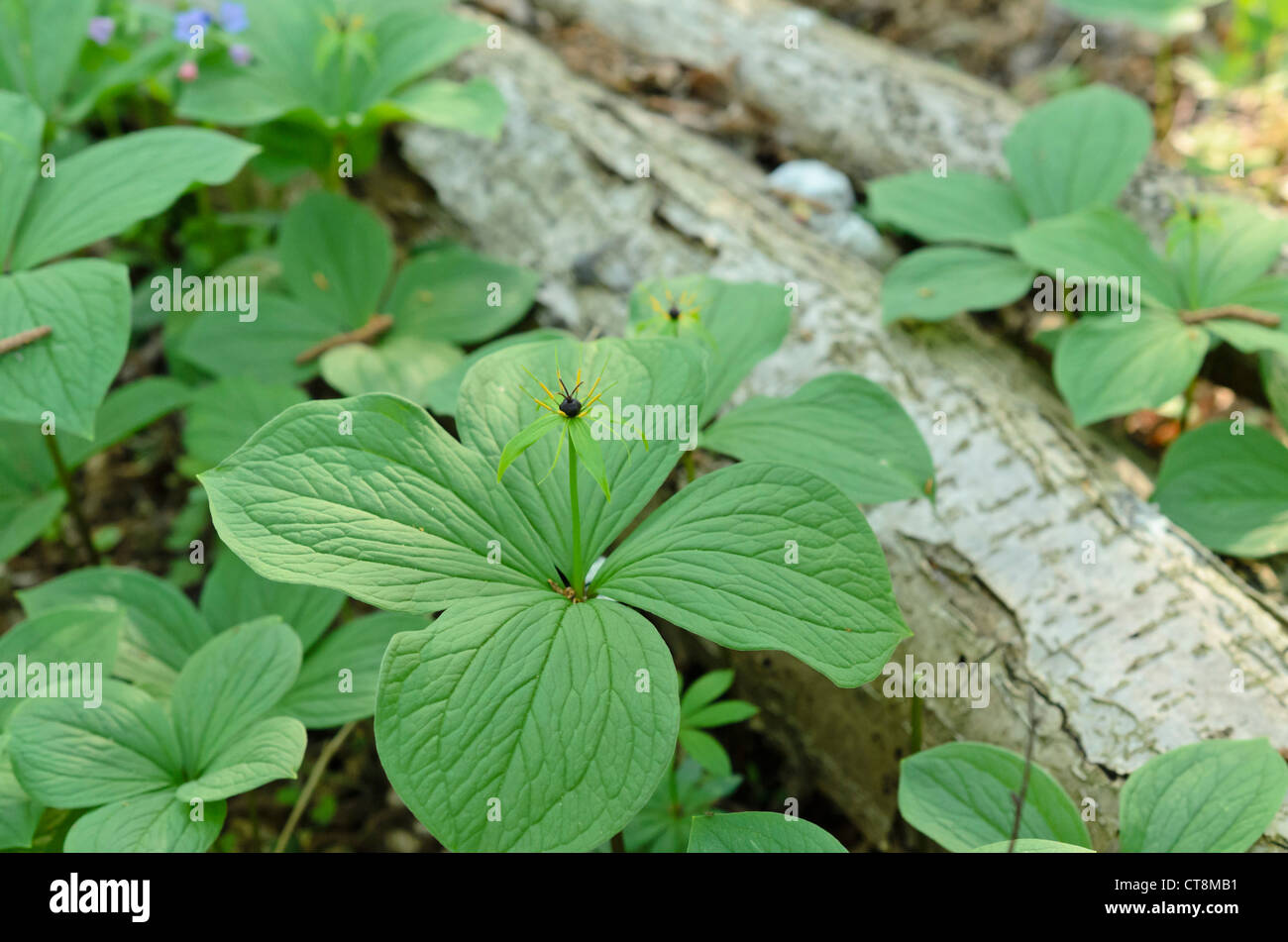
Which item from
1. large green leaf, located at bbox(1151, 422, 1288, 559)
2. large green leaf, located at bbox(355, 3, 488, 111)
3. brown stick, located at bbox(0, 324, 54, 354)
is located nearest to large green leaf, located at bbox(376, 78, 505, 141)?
large green leaf, located at bbox(355, 3, 488, 111)

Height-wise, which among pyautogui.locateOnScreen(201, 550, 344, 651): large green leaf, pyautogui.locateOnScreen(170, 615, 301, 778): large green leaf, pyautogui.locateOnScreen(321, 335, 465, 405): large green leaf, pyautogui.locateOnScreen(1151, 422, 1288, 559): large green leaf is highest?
pyautogui.locateOnScreen(321, 335, 465, 405): large green leaf

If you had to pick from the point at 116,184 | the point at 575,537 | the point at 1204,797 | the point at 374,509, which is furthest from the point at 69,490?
the point at 1204,797

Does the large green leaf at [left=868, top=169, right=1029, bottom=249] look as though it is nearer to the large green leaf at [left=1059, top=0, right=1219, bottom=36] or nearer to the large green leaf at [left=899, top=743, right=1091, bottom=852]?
the large green leaf at [left=1059, top=0, right=1219, bottom=36]

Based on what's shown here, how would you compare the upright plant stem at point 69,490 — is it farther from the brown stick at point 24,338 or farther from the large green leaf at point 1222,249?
the large green leaf at point 1222,249

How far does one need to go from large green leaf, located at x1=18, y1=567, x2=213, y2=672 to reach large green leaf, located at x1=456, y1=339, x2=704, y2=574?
997 mm

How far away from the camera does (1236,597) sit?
80.4 inches

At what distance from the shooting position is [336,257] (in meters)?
2.88

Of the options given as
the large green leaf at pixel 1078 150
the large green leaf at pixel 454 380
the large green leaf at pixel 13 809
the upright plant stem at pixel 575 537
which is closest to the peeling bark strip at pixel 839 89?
the large green leaf at pixel 1078 150

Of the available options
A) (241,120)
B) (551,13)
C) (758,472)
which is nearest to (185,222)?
(241,120)

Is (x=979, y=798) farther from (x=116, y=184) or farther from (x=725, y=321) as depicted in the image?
(x=116, y=184)

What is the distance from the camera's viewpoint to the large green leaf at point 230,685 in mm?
1775

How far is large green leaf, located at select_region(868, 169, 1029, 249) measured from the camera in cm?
283

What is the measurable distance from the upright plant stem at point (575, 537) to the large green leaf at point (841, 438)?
1.76ft
